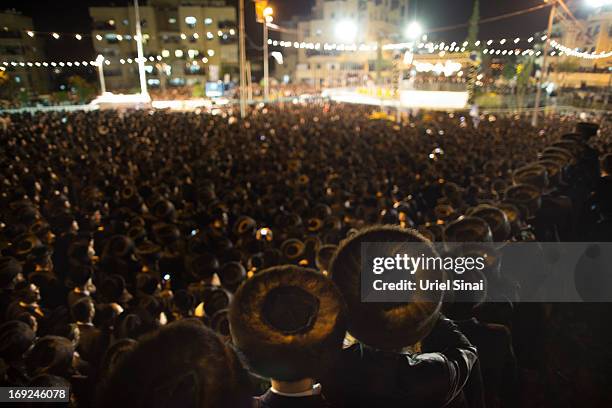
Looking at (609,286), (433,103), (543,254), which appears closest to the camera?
(609,286)

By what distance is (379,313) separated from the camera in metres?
1.53

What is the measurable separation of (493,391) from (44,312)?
155 inches

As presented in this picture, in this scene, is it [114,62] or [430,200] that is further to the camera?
[114,62]

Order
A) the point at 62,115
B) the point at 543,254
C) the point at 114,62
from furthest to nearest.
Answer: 1. the point at 114,62
2. the point at 62,115
3. the point at 543,254

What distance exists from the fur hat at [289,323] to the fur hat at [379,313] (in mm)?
130

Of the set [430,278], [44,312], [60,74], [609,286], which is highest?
[60,74]

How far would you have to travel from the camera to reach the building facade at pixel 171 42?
4950 centimetres

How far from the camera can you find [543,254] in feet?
11.7

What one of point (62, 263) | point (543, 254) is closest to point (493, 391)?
point (543, 254)

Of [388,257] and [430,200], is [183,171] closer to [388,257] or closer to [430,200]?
[430,200]

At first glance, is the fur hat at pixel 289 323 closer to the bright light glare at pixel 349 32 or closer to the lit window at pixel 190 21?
the bright light glare at pixel 349 32

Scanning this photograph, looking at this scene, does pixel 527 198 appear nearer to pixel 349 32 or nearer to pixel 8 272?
pixel 8 272

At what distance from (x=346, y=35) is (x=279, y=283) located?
58058mm

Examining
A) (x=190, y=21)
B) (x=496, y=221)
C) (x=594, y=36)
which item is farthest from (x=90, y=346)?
(x=190, y=21)
